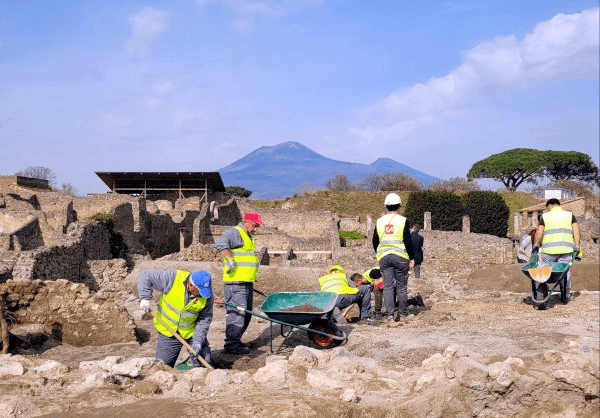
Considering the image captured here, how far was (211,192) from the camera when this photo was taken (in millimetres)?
38531

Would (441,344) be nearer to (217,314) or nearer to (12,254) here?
(217,314)

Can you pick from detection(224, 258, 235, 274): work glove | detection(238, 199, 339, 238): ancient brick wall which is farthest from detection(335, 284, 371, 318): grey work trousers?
detection(238, 199, 339, 238): ancient brick wall

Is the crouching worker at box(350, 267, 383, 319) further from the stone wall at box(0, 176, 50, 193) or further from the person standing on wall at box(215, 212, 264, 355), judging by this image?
the stone wall at box(0, 176, 50, 193)

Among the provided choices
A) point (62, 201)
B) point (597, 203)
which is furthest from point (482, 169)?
point (62, 201)

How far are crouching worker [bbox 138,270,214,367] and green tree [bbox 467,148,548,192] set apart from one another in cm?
5502

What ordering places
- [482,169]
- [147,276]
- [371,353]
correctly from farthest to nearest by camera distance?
[482,169]
[371,353]
[147,276]

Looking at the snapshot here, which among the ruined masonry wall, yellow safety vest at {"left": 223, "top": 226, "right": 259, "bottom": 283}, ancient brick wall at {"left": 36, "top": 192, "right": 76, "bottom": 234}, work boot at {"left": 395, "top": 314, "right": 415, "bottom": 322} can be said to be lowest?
work boot at {"left": 395, "top": 314, "right": 415, "bottom": 322}

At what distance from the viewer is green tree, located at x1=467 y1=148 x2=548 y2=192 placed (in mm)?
57531

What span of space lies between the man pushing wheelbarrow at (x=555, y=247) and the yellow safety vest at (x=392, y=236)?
6.95 feet

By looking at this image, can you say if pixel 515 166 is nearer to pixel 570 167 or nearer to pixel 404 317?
pixel 570 167

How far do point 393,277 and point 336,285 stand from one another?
0.82 meters

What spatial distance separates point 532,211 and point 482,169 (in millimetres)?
21974

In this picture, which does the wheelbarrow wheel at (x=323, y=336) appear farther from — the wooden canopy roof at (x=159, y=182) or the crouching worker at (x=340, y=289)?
the wooden canopy roof at (x=159, y=182)

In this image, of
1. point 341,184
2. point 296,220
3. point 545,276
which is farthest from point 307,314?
point 341,184
